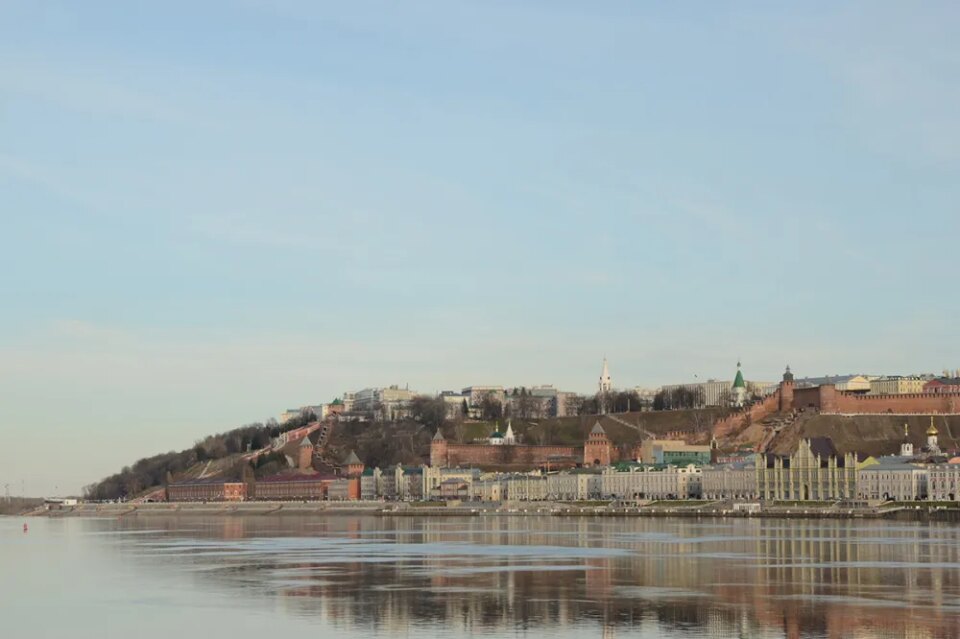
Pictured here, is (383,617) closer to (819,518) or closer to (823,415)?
(819,518)

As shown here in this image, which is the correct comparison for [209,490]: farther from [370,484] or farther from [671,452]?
[671,452]

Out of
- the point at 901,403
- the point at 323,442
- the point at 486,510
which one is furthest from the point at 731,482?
the point at 323,442

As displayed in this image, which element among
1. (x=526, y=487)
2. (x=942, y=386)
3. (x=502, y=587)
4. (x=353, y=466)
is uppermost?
Result: (x=942, y=386)

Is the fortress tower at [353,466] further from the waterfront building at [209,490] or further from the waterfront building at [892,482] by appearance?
the waterfront building at [892,482]

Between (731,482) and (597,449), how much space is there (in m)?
31.6

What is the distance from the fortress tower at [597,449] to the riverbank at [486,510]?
20.4m

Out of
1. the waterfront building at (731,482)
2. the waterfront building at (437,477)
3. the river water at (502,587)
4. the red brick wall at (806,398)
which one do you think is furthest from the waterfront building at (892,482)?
the waterfront building at (437,477)

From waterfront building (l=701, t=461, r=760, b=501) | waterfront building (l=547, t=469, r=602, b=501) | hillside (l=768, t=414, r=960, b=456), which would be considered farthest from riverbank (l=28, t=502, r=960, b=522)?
hillside (l=768, t=414, r=960, b=456)

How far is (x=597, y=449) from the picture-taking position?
14812 centimetres

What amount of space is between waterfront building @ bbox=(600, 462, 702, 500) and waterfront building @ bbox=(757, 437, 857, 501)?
8612 millimetres

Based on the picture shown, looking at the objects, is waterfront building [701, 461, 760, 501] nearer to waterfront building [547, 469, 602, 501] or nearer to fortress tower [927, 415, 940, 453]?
waterfront building [547, 469, 602, 501]

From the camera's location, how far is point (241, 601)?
124 ft

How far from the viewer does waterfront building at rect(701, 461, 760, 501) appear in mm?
114856

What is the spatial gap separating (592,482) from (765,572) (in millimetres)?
87244
